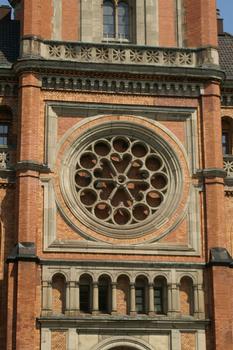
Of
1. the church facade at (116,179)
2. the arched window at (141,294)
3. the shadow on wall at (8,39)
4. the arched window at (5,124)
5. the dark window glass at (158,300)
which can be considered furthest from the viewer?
the shadow on wall at (8,39)

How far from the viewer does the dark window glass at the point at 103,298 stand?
101 ft

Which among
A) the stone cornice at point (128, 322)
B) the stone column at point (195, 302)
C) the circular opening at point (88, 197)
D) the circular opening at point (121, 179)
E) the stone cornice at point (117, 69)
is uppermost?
the stone cornice at point (117, 69)

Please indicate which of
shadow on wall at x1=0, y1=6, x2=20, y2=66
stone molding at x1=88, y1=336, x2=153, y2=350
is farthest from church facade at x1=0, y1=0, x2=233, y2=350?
shadow on wall at x1=0, y1=6, x2=20, y2=66

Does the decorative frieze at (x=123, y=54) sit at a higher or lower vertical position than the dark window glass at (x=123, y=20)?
lower

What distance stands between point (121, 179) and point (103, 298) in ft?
13.9

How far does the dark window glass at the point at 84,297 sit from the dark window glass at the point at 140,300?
166cm

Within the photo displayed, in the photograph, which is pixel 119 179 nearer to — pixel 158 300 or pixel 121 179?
pixel 121 179

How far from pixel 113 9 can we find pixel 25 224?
977cm

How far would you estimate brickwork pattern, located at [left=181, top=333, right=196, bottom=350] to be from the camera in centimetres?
3042

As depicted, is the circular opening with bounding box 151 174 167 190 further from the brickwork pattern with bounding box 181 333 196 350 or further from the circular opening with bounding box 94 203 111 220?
the brickwork pattern with bounding box 181 333 196 350

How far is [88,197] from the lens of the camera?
1272 inches

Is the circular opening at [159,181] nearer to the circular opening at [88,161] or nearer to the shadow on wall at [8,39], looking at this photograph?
the circular opening at [88,161]

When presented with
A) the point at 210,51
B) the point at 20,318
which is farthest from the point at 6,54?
the point at 20,318

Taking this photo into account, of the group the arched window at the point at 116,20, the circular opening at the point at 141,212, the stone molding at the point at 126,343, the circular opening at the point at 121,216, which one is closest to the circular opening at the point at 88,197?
the circular opening at the point at 121,216
